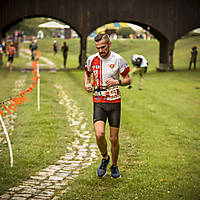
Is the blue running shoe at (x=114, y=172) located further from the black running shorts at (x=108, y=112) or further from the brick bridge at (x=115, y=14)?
the brick bridge at (x=115, y=14)

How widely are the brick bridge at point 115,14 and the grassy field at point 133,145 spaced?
11886 mm

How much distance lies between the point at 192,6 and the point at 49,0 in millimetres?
11616

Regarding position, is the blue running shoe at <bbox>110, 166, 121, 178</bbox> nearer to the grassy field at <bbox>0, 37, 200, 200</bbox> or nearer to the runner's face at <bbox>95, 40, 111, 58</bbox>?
the grassy field at <bbox>0, 37, 200, 200</bbox>

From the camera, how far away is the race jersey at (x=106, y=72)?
21.5ft

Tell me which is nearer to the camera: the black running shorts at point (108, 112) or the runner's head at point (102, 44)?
the runner's head at point (102, 44)

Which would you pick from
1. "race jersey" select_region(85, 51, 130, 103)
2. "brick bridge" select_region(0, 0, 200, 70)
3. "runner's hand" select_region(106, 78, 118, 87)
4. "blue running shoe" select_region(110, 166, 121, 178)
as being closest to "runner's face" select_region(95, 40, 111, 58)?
"race jersey" select_region(85, 51, 130, 103)

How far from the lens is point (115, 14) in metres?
32.2

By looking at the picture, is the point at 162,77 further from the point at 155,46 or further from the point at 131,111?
the point at 155,46

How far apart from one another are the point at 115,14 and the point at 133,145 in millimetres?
23906

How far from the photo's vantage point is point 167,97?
1984cm

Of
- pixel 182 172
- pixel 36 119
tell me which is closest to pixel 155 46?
pixel 36 119

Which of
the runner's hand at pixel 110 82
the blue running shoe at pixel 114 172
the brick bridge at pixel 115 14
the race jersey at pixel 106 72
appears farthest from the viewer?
the brick bridge at pixel 115 14

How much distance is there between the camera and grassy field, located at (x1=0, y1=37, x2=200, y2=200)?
647 centimetres

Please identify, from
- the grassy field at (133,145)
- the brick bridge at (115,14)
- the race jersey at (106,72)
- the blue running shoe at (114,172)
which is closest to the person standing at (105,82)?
the race jersey at (106,72)
